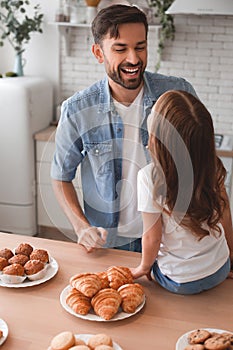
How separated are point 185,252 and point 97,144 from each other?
0.52 meters

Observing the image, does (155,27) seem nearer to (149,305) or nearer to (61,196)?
(61,196)

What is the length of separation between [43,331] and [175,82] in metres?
1.02

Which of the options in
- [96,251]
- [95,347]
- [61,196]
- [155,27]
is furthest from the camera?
[155,27]

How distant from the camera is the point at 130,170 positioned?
64.9 inches

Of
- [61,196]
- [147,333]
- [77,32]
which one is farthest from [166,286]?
[77,32]

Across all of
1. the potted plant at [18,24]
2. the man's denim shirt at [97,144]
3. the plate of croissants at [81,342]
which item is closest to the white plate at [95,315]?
the plate of croissants at [81,342]

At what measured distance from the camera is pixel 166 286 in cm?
145

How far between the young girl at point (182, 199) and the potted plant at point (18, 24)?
243 centimetres

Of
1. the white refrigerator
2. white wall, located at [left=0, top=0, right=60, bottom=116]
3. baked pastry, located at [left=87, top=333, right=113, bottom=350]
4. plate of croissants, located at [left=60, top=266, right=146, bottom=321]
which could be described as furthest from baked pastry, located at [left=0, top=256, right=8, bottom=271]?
white wall, located at [left=0, top=0, right=60, bottom=116]

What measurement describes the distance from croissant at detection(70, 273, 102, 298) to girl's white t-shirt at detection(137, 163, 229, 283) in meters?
0.21

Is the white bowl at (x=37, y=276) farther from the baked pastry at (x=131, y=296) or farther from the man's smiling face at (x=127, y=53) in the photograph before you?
the man's smiling face at (x=127, y=53)

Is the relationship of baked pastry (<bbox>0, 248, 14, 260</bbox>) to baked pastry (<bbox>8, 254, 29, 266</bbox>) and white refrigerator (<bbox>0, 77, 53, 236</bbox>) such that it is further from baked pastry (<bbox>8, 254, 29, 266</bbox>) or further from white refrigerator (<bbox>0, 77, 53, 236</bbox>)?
white refrigerator (<bbox>0, 77, 53, 236</bbox>)

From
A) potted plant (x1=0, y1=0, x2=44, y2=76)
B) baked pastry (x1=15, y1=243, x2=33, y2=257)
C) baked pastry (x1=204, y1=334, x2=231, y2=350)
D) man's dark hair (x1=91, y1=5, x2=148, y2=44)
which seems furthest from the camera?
potted plant (x1=0, y1=0, x2=44, y2=76)

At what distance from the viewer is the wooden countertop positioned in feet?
3.99
